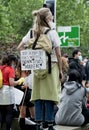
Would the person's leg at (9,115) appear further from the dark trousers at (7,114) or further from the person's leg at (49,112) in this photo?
the person's leg at (49,112)

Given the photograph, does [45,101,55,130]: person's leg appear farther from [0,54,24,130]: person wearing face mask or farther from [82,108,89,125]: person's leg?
[82,108,89,125]: person's leg

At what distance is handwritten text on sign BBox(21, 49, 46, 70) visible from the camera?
674 centimetres

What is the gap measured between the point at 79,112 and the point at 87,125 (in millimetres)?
384

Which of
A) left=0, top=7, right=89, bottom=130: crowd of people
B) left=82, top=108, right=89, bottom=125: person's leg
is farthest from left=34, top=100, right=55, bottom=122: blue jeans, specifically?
left=82, top=108, right=89, bottom=125: person's leg

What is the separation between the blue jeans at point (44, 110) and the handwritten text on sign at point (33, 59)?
1.77 ft

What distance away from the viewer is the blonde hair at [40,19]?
6.74 m

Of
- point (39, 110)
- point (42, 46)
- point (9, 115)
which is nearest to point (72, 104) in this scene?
point (9, 115)

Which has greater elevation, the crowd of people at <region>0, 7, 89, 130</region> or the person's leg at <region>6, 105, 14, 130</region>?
the crowd of people at <region>0, 7, 89, 130</region>

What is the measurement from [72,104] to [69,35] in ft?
20.4

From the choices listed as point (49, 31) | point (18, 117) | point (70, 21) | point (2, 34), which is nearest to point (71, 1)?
point (70, 21)

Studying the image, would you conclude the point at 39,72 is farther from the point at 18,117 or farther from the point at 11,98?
the point at 18,117

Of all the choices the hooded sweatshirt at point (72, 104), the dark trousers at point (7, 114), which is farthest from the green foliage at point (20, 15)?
the hooded sweatshirt at point (72, 104)

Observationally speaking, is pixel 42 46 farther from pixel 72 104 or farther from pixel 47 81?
pixel 72 104

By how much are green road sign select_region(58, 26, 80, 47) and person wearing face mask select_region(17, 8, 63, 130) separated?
7437 millimetres
